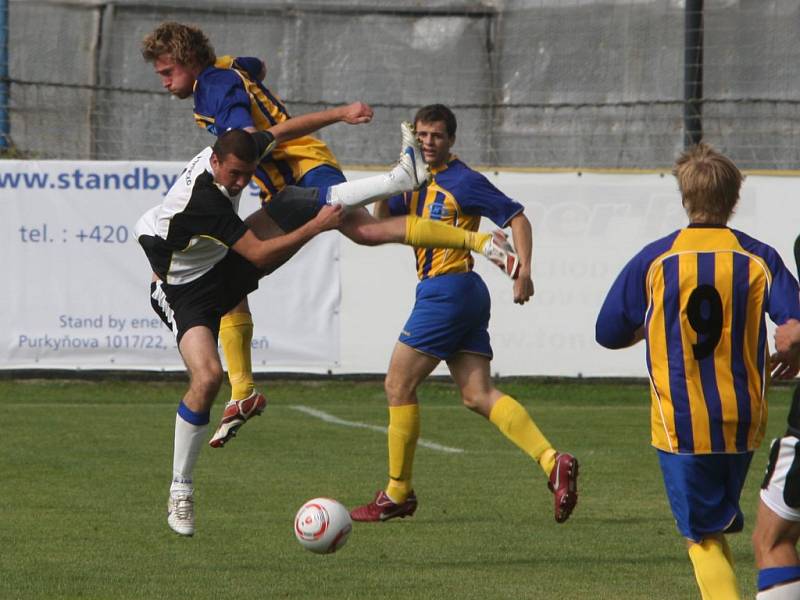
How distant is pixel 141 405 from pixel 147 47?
7.09m

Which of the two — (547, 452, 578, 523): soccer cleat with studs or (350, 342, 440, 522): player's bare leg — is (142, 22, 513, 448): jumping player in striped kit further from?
(547, 452, 578, 523): soccer cleat with studs

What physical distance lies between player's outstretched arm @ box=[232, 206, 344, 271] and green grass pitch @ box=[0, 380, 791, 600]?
56.2 inches

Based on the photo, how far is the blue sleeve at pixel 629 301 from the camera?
5.16 m

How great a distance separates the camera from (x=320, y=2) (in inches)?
706

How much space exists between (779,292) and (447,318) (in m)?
3.57

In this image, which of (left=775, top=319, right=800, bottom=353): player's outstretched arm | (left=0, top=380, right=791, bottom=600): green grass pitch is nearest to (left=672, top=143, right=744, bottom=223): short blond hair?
(left=775, top=319, right=800, bottom=353): player's outstretched arm

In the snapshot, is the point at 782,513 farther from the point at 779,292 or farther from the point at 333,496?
the point at 333,496

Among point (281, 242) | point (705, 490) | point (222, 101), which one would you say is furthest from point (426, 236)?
point (705, 490)

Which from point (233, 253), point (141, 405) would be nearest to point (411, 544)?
point (233, 253)

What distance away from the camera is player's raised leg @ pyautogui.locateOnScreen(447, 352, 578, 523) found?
7.78 meters

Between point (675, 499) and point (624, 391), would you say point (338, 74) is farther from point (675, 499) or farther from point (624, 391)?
point (675, 499)

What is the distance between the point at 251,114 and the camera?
7754 mm

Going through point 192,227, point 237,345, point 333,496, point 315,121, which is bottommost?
point 333,496

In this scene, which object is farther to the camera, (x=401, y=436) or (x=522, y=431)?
(x=401, y=436)
